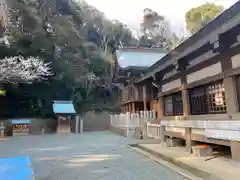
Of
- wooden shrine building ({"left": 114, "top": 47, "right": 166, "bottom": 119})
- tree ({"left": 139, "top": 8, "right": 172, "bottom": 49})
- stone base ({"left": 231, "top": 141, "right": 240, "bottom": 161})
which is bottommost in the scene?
stone base ({"left": 231, "top": 141, "right": 240, "bottom": 161})

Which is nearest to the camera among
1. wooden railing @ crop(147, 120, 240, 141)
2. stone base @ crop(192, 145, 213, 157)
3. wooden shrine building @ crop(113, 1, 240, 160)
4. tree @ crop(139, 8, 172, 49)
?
wooden railing @ crop(147, 120, 240, 141)

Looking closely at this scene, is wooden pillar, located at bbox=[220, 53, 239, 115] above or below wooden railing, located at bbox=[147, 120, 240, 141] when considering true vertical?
above

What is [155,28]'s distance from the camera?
47.5 meters

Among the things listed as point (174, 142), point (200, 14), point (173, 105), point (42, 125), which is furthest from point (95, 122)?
point (200, 14)

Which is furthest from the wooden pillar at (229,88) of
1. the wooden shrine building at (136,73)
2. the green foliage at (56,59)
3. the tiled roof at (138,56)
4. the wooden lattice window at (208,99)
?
the green foliage at (56,59)

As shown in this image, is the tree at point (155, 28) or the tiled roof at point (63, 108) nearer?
the tiled roof at point (63, 108)

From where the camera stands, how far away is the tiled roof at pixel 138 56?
20.9 meters

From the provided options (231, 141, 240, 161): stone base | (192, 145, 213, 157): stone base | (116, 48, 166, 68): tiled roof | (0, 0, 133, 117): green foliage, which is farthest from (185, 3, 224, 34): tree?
(231, 141, 240, 161): stone base

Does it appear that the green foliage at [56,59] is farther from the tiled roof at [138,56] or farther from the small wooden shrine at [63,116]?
the tiled roof at [138,56]

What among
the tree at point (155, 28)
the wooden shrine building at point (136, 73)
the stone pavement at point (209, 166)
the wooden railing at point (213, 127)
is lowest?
the stone pavement at point (209, 166)

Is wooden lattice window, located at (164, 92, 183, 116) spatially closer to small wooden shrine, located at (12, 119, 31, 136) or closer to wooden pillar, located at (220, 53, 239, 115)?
wooden pillar, located at (220, 53, 239, 115)

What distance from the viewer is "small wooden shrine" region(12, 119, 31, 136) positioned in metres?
21.1

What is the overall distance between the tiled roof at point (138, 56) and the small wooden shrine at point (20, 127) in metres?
9.99

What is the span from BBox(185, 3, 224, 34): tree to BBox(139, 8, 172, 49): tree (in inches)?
422
